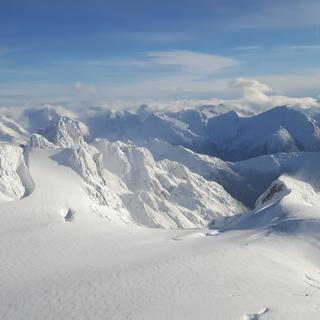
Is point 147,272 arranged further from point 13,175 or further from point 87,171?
point 87,171

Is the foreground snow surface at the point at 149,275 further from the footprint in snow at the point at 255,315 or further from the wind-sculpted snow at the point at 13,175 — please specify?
the wind-sculpted snow at the point at 13,175

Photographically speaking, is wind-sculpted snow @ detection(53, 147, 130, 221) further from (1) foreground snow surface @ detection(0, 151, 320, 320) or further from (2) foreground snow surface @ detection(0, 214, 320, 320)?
(2) foreground snow surface @ detection(0, 214, 320, 320)

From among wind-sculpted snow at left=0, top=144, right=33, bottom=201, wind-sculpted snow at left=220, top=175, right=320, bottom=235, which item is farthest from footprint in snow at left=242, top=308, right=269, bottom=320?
wind-sculpted snow at left=0, top=144, right=33, bottom=201

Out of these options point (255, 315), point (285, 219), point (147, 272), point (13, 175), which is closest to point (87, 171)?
point (13, 175)

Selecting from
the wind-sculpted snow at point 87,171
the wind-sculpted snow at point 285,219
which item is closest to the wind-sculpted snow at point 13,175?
the wind-sculpted snow at point 87,171

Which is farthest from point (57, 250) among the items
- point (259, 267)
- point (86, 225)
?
point (259, 267)

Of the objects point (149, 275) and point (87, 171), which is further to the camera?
point (87, 171)

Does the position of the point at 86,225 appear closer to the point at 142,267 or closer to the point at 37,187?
the point at 142,267

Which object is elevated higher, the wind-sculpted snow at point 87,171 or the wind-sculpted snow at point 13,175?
the wind-sculpted snow at point 13,175
